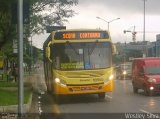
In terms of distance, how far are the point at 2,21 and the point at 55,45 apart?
9276 mm

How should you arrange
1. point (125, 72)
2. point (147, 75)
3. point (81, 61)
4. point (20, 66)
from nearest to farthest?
point (20, 66)
point (81, 61)
point (147, 75)
point (125, 72)

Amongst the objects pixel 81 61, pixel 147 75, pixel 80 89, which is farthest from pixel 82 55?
pixel 147 75

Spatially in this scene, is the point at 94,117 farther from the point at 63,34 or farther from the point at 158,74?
the point at 158,74

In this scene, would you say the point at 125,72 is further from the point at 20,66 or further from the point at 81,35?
the point at 20,66

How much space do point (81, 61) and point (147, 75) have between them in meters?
6.36

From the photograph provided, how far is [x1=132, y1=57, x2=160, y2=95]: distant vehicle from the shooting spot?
30203mm

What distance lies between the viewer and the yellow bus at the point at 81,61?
84.1 feet

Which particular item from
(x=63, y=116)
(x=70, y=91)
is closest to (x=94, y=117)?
(x=63, y=116)

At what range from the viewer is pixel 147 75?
102ft

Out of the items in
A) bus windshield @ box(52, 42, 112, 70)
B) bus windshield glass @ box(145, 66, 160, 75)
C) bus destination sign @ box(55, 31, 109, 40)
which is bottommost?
bus windshield glass @ box(145, 66, 160, 75)

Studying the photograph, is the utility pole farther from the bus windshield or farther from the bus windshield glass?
the bus windshield glass

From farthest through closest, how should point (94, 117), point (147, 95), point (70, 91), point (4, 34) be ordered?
1. point (4, 34)
2. point (147, 95)
3. point (70, 91)
4. point (94, 117)

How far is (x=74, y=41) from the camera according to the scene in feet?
85.8

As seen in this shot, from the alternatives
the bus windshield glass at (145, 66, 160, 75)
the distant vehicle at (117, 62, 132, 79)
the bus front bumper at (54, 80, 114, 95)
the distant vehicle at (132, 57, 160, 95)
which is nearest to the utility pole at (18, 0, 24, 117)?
the bus front bumper at (54, 80, 114, 95)
